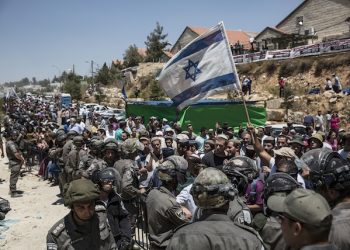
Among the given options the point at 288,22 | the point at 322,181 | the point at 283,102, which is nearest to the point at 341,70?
the point at 283,102

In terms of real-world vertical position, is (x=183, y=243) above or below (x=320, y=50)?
below

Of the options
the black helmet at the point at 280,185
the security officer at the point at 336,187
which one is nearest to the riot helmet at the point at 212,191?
the black helmet at the point at 280,185

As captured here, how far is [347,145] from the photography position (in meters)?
5.88

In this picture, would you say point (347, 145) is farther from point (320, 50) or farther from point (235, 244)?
point (320, 50)

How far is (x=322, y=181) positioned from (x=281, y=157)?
5.90ft

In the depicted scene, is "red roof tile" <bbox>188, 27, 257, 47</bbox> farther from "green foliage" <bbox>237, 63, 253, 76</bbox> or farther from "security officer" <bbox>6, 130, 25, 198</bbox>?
"security officer" <bbox>6, 130, 25, 198</bbox>

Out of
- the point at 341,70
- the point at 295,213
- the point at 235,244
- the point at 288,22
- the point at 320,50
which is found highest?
the point at 288,22

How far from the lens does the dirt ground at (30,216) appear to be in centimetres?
719

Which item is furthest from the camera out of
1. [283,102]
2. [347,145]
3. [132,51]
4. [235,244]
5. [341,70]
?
[132,51]

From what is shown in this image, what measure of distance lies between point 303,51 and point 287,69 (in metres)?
2.01

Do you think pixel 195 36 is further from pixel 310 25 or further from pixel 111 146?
pixel 111 146

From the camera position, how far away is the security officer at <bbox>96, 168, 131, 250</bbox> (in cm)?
427

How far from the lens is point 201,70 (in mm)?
6152

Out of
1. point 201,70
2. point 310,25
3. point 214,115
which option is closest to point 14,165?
point 201,70
